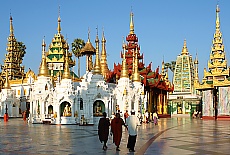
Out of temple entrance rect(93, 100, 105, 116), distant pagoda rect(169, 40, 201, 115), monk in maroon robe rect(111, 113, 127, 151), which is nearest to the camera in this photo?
monk in maroon robe rect(111, 113, 127, 151)

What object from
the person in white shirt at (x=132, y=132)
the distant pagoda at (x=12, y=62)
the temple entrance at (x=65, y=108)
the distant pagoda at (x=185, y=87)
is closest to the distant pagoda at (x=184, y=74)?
the distant pagoda at (x=185, y=87)

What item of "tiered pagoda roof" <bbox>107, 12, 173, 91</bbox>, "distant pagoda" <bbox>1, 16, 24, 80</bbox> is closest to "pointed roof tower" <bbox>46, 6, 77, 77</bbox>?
"tiered pagoda roof" <bbox>107, 12, 173, 91</bbox>

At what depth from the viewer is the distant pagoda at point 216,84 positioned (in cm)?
4625

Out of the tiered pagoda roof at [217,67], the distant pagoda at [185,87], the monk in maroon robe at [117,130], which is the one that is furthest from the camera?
the distant pagoda at [185,87]

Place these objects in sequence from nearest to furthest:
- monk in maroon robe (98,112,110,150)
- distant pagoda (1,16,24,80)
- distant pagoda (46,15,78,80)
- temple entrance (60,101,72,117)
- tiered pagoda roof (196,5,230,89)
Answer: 1. monk in maroon robe (98,112,110,150)
2. temple entrance (60,101,72,117)
3. tiered pagoda roof (196,5,230,89)
4. distant pagoda (46,15,78,80)
5. distant pagoda (1,16,24,80)

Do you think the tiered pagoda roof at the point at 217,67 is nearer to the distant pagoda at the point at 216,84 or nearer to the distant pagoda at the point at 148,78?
the distant pagoda at the point at 216,84

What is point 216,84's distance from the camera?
46625mm

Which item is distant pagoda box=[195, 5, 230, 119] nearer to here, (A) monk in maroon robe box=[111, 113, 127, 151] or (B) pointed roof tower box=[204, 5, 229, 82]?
(B) pointed roof tower box=[204, 5, 229, 82]

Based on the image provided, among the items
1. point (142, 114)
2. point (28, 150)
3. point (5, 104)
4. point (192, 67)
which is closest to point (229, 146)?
point (28, 150)

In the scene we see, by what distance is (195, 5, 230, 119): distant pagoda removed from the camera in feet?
152

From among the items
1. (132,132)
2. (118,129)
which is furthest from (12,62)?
(132,132)

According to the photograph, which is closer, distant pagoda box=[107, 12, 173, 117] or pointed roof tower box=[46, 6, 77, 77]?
distant pagoda box=[107, 12, 173, 117]

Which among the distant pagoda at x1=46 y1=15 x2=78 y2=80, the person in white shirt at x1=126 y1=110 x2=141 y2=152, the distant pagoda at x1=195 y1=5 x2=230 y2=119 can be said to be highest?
the distant pagoda at x1=46 y1=15 x2=78 y2=80

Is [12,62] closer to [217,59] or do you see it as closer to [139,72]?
[139,72]
